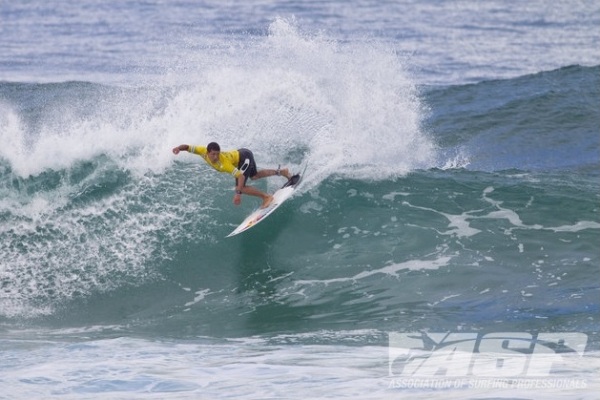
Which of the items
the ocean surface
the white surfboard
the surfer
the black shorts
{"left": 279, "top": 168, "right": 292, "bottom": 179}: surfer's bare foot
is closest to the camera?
the ocean surface

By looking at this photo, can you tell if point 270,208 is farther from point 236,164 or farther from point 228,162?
point 228,162

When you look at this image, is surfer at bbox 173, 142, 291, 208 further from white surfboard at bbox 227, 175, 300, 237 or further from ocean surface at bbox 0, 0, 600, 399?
ocean surface at bbox 0, 0, 600, 399

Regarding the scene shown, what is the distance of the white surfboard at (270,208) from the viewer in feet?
45.9

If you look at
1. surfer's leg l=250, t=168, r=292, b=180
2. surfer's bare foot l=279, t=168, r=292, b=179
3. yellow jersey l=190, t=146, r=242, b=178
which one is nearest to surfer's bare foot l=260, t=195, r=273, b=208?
surfer's leg l=250, t=168, r=292, b=180

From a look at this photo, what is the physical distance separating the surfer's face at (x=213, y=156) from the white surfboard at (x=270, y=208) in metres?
1.13

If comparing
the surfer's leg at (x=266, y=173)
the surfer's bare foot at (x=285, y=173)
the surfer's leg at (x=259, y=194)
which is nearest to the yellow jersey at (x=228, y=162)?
the surfer's leg at (x=259, y=194)

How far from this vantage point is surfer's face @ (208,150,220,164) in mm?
13281

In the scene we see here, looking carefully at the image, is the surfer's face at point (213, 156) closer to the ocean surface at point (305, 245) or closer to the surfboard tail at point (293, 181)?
the ocean surface at point (305, 245)

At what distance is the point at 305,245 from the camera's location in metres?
14.1

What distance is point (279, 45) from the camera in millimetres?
18844

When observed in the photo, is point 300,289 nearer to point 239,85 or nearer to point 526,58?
point 239,85

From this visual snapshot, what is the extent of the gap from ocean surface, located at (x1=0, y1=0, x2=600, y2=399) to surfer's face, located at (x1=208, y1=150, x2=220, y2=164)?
1.32 m

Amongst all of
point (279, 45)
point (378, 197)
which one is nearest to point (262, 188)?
point (378, 197)

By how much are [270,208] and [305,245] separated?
2.52 feet
